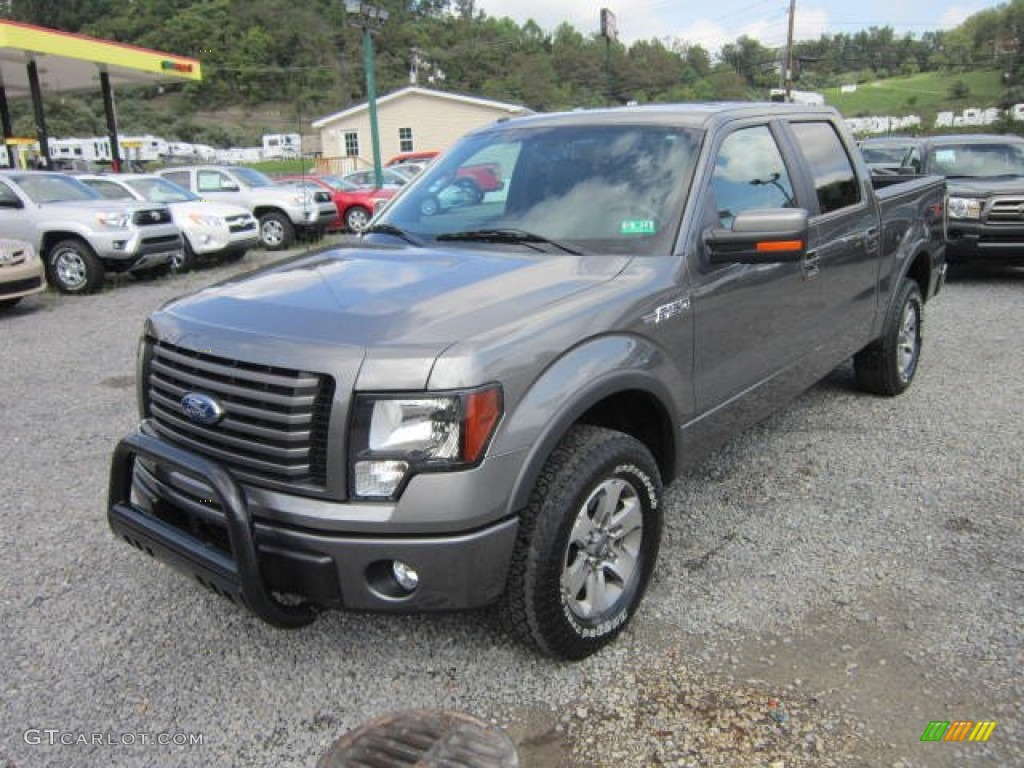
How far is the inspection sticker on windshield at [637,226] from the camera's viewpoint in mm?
3180

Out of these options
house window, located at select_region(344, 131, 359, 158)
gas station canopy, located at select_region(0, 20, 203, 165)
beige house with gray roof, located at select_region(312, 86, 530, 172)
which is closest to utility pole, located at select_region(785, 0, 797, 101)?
beige house with gray roof, located at select_region(312, 86, 530, 172)

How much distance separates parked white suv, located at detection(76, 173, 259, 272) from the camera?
12.7m

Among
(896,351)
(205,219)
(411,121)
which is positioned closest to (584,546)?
(896,351)

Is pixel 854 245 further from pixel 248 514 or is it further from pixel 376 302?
pixel 248 514

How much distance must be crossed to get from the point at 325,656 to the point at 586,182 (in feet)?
7.05

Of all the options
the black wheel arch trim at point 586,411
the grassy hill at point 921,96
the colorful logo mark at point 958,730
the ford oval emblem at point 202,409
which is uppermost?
the grassy hill at point 921,96

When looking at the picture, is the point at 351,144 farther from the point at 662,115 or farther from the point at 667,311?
the point at 667,311

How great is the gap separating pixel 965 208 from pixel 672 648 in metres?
8.75

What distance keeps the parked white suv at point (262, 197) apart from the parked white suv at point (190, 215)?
2.03 m

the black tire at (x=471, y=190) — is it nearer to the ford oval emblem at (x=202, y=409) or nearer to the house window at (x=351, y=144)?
the ford oval emblem at (x=202, y=409)

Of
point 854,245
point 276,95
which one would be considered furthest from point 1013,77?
point 854,245

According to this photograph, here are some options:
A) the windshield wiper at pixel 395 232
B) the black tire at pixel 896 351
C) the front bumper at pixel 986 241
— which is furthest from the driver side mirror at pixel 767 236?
the front bumper at pixel 986 241

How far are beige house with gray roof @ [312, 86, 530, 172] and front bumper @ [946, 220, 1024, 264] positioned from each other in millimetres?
33204

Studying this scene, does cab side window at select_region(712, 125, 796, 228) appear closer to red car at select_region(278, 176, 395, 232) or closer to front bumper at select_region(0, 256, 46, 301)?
front bumper at select_region(0, 256, 46, 301)
